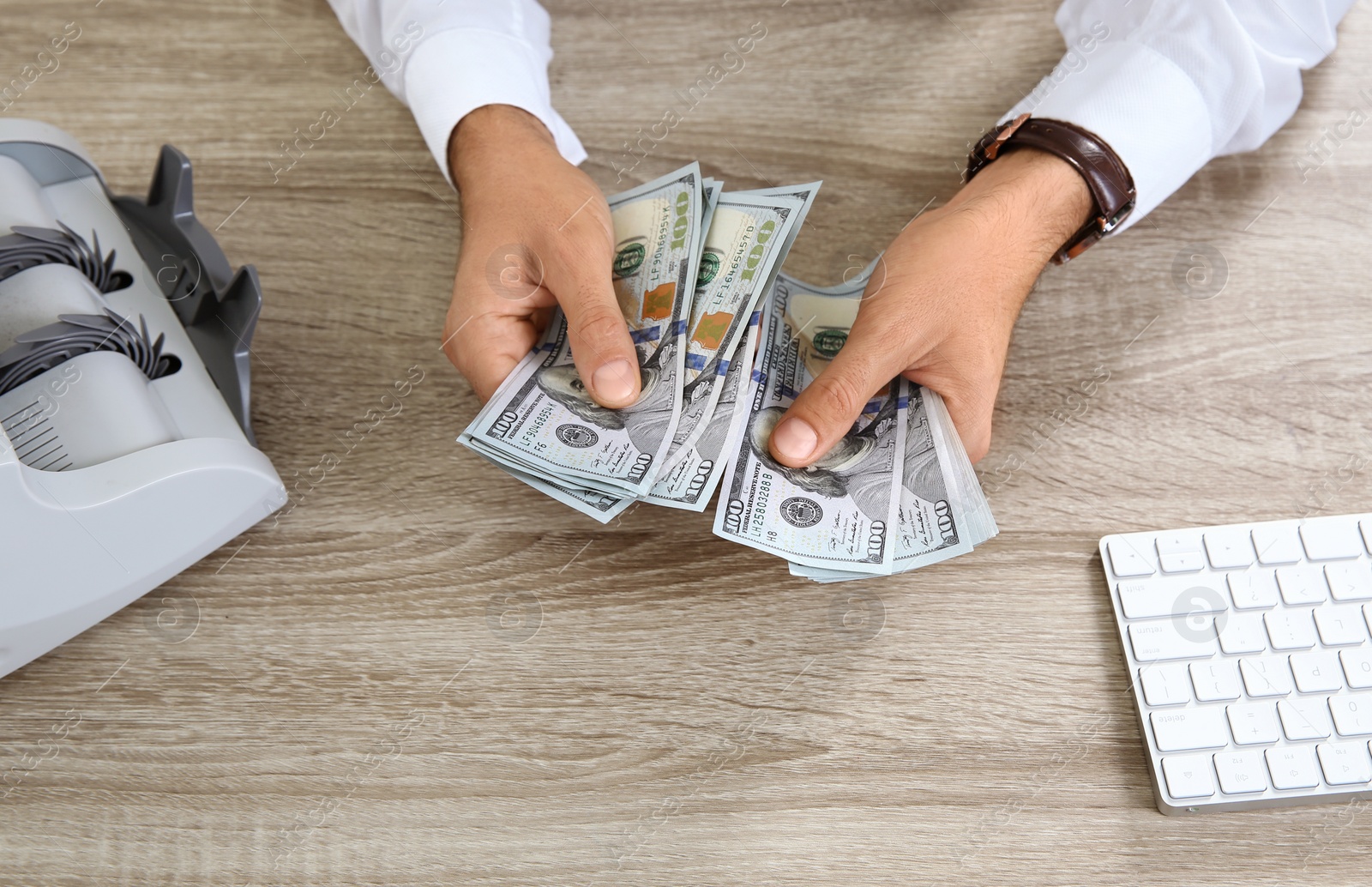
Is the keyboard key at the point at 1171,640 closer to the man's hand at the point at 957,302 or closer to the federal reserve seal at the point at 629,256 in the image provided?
the man's hand at the point at 957,302

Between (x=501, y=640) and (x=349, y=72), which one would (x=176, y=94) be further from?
(x=501, y=640)

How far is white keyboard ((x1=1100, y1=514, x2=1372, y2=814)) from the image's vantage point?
0.58 m

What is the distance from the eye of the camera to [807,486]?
684 mm

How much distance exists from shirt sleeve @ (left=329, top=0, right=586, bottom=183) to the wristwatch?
430mm

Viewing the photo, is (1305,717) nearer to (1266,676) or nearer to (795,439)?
(1266,676)

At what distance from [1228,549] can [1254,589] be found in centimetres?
3

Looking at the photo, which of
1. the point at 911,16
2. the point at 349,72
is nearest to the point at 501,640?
the point at 349,72

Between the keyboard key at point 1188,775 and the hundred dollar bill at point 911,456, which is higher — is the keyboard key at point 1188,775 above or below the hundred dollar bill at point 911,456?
below

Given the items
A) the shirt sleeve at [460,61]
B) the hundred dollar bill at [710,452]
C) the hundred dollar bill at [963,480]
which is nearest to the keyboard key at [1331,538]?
the hundred dollar bill at [963,480]

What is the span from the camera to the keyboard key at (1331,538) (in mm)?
648

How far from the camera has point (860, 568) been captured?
0.62 m

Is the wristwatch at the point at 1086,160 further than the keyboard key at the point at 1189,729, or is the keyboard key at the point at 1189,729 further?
the wristwatch at the point at 1086,160

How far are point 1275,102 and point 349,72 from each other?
0.98 metres

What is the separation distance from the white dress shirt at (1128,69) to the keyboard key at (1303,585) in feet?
1.14
